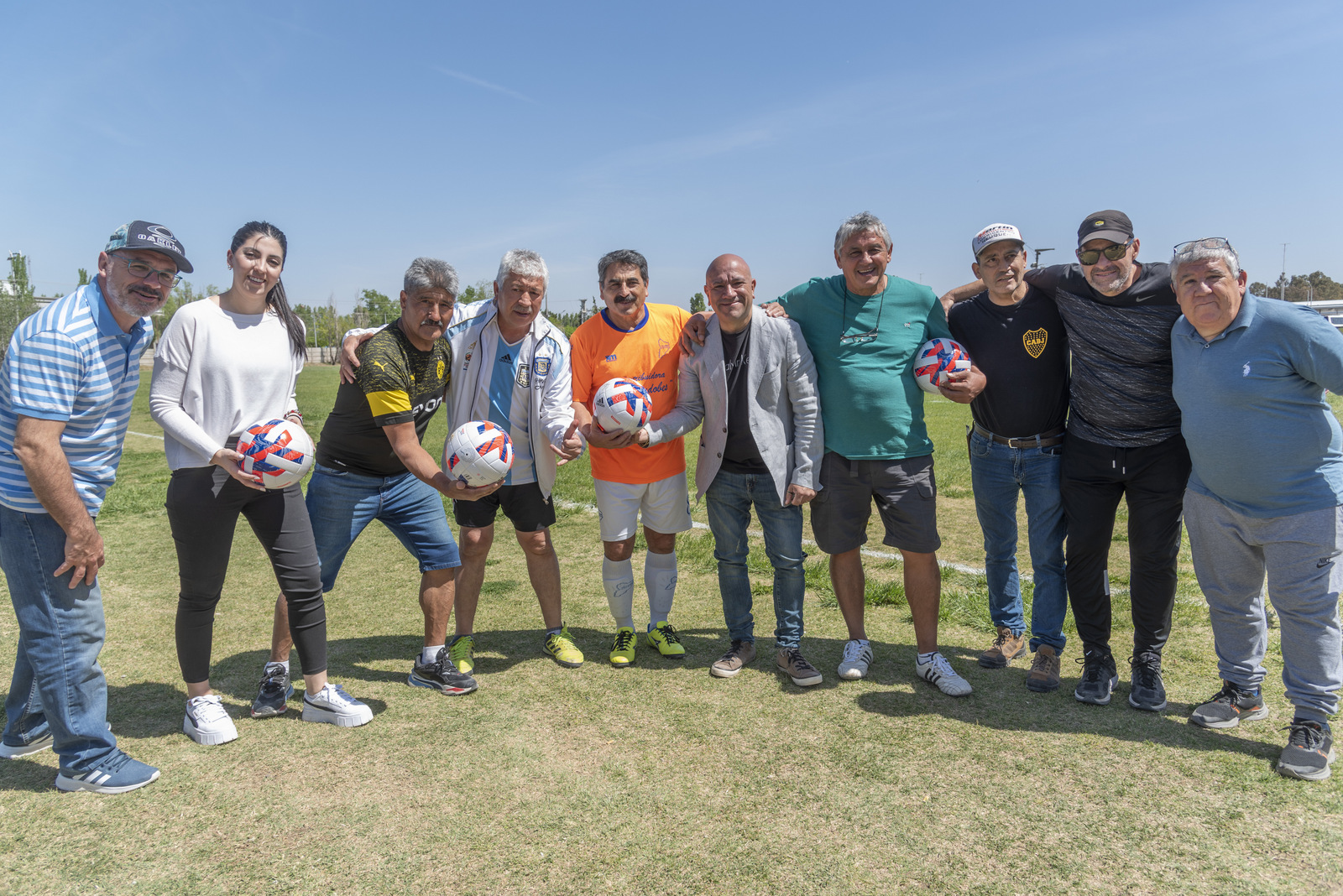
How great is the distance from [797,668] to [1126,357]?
8.38ft

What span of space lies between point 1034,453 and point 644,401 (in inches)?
92.9

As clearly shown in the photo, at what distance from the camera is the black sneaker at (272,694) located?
14.7 ft

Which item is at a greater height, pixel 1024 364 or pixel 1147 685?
pixel 1024 364

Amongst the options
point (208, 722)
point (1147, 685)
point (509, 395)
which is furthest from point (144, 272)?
point (1147, 685)

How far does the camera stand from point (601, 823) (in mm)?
3424

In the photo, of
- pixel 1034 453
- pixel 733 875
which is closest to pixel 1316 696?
pixel 1034 453

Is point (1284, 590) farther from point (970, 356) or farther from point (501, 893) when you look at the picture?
point (501, 893)

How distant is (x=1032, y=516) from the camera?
495 centimetres

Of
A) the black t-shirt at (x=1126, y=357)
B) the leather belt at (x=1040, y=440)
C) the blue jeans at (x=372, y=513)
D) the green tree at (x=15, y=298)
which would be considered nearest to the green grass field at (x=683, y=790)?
the blue jeans at (x=372, y=513)

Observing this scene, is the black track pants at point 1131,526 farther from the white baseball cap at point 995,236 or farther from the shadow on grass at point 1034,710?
the white baseball cap at point 995,236

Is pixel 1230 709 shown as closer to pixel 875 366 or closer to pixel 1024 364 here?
pixel 1024 364

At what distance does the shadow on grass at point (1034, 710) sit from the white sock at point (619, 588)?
5.37 feet

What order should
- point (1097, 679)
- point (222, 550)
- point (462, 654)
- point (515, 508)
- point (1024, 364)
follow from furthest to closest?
1. point (462, 654)
2. point (515, 508)
3. point (1024, 364)
4. point (1097, 679)
5. point (222, 550)

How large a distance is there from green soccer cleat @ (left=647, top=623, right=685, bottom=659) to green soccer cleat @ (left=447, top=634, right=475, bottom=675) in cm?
119
